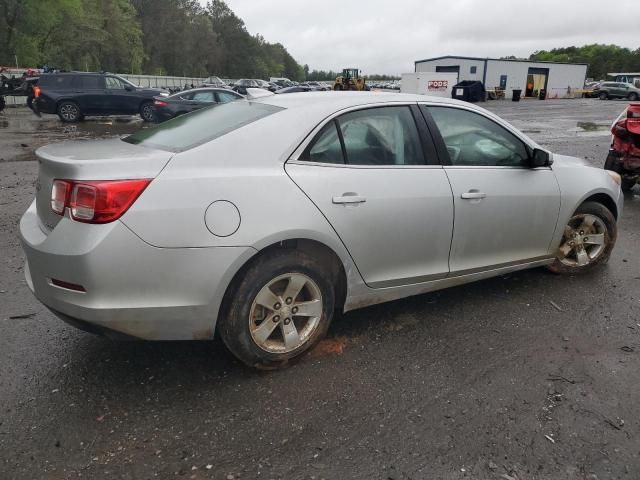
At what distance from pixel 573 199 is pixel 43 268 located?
12.4ft

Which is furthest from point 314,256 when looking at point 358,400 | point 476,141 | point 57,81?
point 57,81

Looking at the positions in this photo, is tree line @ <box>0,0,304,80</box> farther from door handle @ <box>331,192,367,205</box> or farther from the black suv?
door handle @ <box>331,192,367,205</box>

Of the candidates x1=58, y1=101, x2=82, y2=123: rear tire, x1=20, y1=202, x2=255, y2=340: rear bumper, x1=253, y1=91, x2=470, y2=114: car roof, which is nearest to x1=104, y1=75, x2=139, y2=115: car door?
x1=58, y1=101, x2=82, y2=123: rear tire

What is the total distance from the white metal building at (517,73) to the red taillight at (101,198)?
52499 mm

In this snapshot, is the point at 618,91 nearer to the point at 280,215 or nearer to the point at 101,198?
the point at 280,215

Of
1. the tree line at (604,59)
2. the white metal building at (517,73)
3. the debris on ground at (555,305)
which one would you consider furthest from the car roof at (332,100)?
the tree line at (604,59)

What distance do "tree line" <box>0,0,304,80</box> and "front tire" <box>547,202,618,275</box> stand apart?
170ft

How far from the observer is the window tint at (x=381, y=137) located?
314 centimetres

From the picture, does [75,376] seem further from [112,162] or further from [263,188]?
[263,188]

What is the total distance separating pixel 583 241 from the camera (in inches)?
174

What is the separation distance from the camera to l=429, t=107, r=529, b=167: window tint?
11.6ft

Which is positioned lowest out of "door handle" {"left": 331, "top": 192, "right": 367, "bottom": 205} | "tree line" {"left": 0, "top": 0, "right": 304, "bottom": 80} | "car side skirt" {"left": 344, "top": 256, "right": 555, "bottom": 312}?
"car side skirt" {"left": 344, "top": 256, "right": 555, "bottom": 312}

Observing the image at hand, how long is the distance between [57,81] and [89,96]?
44.5 inches

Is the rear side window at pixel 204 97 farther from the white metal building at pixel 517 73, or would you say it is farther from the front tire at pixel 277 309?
the white metal building at pixel 517 73
